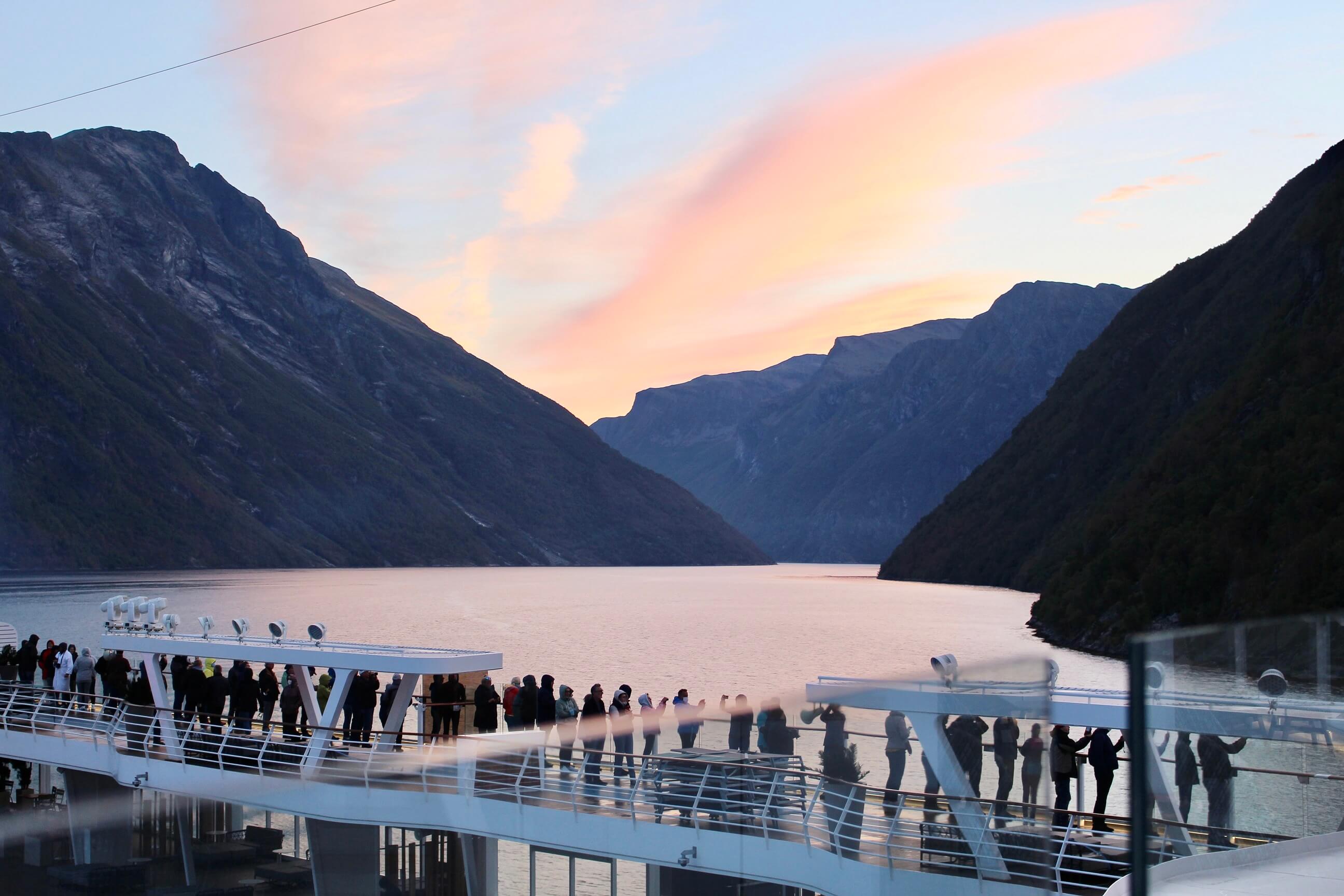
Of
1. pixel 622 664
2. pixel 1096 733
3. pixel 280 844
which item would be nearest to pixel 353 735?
pixel 280 844

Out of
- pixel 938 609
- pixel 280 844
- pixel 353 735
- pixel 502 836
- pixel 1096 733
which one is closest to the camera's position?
pixel 1096 733

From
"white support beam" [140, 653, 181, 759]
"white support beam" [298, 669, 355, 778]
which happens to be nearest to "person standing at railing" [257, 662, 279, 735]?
"white support beam" [298, 669, 355, 778]

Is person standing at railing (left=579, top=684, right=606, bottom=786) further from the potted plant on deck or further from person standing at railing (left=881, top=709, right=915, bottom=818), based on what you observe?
person standing at railing (left=881, top=709, right=915, bottom=818)

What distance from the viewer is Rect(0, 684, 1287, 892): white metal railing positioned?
329 inches

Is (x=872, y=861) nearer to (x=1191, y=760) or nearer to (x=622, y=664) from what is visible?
(x=1191, y=760)

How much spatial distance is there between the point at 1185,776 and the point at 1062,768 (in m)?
8.65

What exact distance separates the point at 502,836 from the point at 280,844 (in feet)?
49.1

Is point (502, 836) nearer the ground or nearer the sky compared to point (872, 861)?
nearer the ground

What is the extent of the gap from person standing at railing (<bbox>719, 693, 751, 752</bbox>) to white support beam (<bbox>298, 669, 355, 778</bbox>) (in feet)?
28.4

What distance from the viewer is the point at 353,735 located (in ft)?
89.9

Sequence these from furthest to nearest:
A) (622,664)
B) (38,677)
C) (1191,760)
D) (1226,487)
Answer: (1226,487) → (622,664) → (38,677) → (1191,760)

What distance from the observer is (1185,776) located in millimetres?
4930

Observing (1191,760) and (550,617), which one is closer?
(1191,760)

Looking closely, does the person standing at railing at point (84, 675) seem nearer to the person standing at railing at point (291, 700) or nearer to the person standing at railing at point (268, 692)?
the person standing at railing at point (268, 692)
